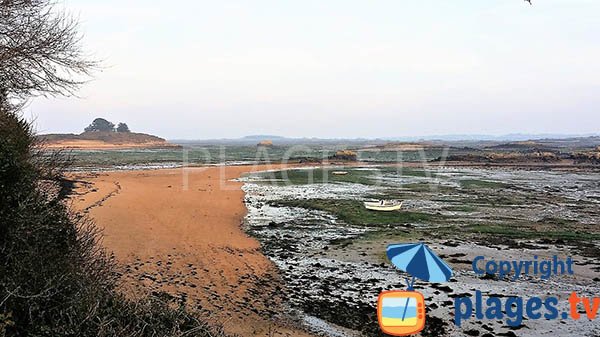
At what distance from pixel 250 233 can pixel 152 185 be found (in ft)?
50.7

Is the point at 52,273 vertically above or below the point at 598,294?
above

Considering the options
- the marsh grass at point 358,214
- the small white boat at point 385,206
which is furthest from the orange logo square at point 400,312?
the small white boat at point 385,206

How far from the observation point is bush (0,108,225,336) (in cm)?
541

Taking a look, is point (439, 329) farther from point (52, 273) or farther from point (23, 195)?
point (23, 195)

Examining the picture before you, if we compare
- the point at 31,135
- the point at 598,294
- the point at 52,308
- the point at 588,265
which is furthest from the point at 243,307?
the point at 588,265

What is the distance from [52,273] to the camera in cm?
604

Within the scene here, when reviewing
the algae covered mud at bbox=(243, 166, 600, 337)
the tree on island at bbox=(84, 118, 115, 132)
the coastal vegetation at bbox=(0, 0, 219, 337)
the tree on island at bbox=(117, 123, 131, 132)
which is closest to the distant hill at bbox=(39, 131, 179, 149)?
the tree on island at bbox=(117, 123, 131, 132)

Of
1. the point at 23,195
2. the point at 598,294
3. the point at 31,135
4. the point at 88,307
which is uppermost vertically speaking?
the point at 31,135

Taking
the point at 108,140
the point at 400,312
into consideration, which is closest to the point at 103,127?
the point at 108,140

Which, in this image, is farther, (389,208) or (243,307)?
(389,208)

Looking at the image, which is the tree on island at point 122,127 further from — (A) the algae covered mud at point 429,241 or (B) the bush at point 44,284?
(B) the bush at point 44,284

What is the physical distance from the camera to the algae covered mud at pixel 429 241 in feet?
31.4

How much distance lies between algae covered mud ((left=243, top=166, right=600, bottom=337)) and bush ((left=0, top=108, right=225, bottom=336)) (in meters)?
4.11

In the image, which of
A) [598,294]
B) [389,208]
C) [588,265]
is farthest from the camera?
[389,208]
